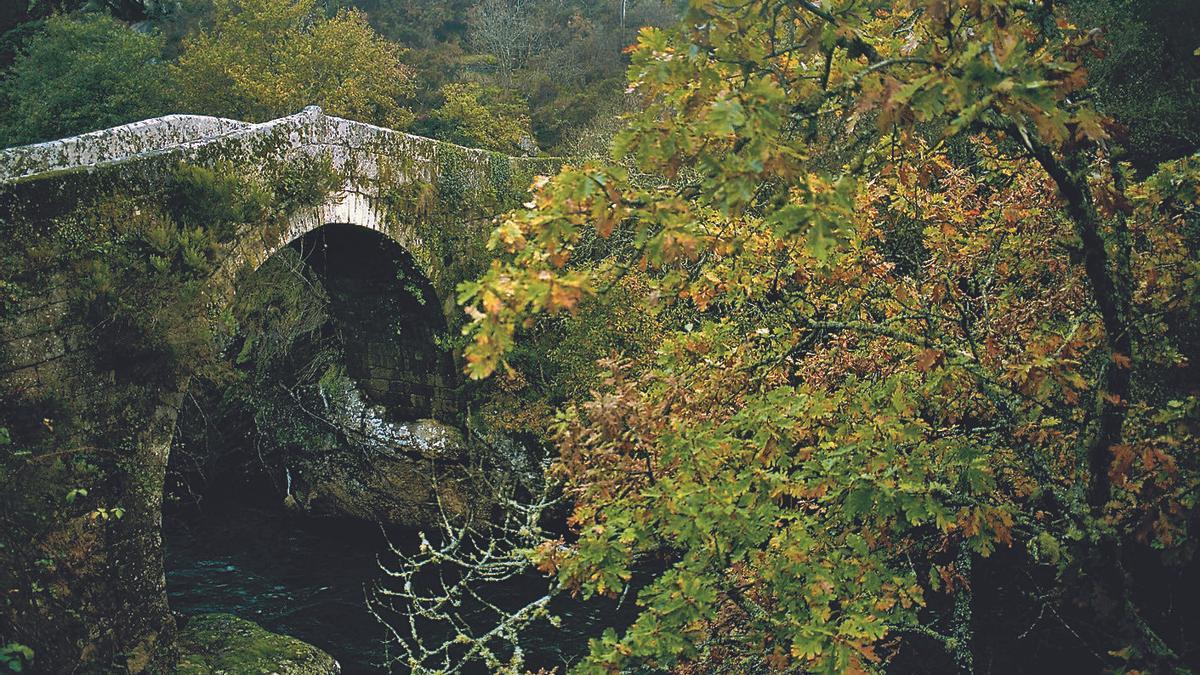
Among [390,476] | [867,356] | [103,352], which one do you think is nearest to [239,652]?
[103,352]

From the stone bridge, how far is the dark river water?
8.24 feet

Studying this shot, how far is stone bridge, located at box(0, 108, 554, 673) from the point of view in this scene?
15.9 feet

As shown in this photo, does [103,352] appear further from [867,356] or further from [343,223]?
[867,356]

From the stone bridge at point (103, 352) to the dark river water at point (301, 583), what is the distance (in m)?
2.51

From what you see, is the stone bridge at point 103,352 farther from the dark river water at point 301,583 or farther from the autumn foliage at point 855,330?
Result: the autumn foliage at point 855,330

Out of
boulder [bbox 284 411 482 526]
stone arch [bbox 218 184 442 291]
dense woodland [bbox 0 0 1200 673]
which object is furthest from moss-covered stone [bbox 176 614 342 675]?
boulder [bbox 284 411 482 526]

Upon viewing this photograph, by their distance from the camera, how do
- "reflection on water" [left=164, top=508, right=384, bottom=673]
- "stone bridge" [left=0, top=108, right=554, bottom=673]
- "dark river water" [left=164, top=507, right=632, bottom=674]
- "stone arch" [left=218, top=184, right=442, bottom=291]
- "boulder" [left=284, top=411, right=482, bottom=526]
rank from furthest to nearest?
1. "boulder" [left=284, top=411, right=482, bottom=526]
2. "reflection on water" [left=164, top=508, right=384, bottom=673]
3. "dark river water" [left=164, top=507, right=632, bottom=674]
4. "stone arch" [left=218, top=184, right=442, bottom=291]
5. "stone bridge" [left=0, top=108, right=554, bottom=673]

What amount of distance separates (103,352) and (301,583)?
4.75 metres

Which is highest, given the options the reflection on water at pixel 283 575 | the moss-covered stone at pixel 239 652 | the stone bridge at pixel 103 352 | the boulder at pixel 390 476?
the stone bridge at pixel 103 352

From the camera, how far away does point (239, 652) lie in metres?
6.21

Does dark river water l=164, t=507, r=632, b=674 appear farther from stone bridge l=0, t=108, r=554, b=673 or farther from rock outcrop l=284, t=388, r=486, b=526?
stone bridge l=0, t=108, r=554, b=673

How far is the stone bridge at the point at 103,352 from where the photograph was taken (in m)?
4.86

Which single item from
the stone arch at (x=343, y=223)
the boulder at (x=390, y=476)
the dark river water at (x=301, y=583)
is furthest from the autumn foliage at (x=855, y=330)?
the boulder at (x=390, y=476)

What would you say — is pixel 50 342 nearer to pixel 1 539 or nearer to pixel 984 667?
pixel 1 539
